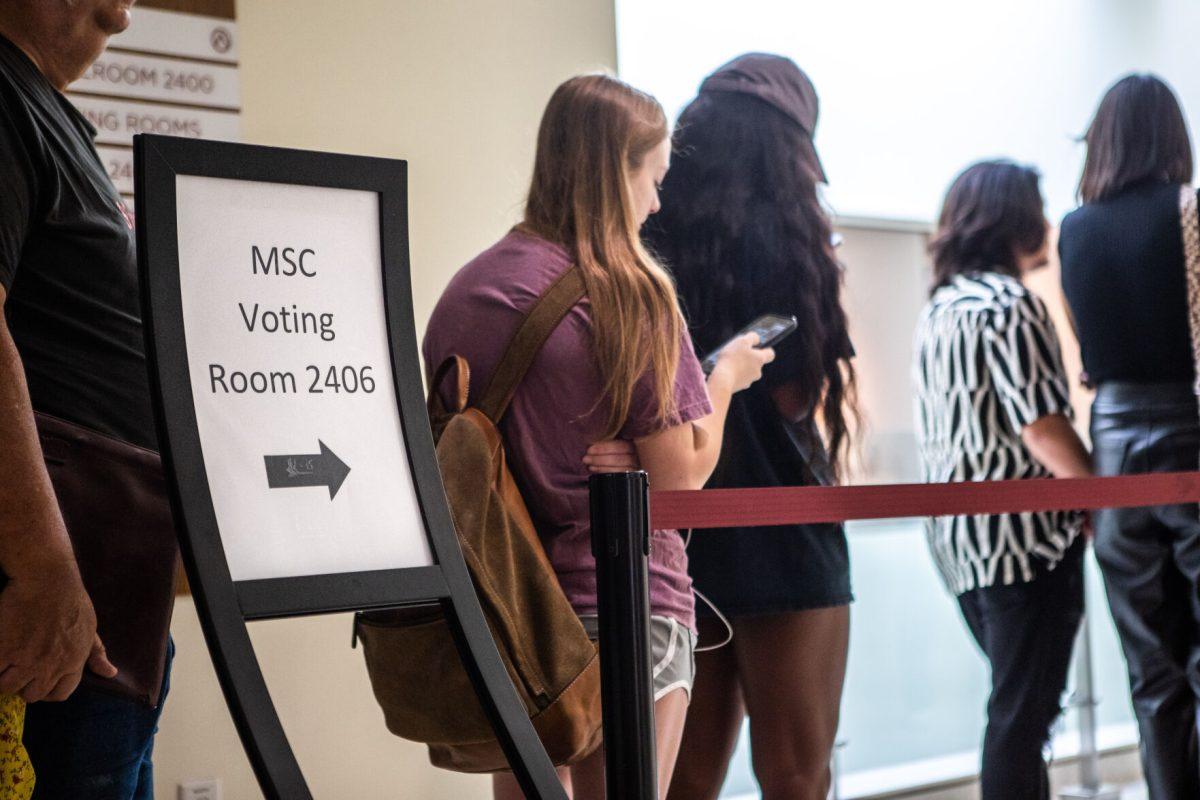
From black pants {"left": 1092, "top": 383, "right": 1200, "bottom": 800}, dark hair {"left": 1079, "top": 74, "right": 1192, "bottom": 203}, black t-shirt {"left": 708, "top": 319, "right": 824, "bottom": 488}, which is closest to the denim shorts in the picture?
black t-shirt {"left": 708, "top": 319, "right": 824, "bottom": 488}

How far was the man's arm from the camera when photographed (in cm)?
116

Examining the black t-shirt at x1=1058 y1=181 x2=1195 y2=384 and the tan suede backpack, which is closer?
the tan suede backpack

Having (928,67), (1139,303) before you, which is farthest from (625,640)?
(928,67)

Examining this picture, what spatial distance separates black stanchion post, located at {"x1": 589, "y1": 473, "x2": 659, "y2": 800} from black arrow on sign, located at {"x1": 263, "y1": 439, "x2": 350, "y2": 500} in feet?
1.03

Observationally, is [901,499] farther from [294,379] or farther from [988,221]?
[988,221]

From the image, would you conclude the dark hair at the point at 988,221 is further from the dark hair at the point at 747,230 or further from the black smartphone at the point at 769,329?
the black smartphone at the point at 769,329

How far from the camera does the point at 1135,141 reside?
10.5 ft

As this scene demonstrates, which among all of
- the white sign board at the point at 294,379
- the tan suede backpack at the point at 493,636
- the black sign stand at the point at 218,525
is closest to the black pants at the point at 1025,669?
the tan suede backpack at the point at 493,636

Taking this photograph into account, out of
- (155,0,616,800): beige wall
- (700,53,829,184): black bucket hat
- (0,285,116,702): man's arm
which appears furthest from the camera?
(700,53,829,184): black bucket hat

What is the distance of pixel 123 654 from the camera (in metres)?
1.31

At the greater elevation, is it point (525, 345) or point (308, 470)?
point (525, 345)

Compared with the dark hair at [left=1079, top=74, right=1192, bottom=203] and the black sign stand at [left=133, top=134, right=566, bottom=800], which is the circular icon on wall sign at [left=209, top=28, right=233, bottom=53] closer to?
the black sign stand at [left=133, top=134, right=566, bottom=800]

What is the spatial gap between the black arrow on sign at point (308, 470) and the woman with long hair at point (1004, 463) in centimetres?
183

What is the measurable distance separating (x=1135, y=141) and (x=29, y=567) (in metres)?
2.82
